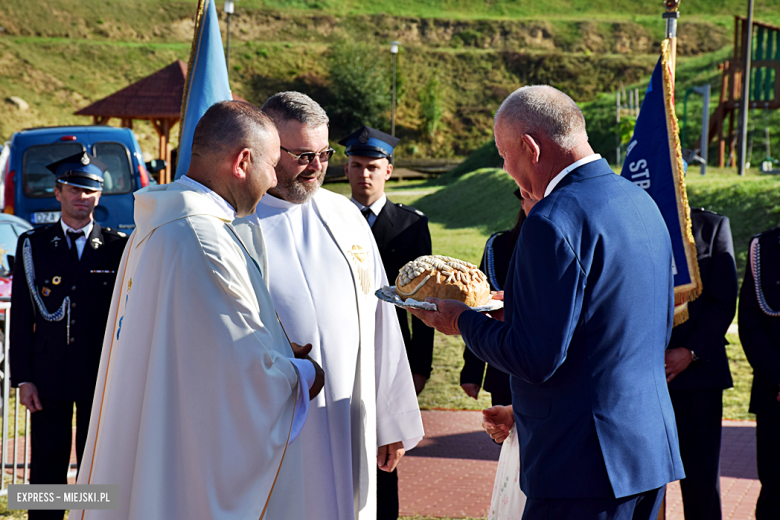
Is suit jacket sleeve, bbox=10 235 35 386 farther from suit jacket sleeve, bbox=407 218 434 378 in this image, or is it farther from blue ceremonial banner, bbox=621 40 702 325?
blue ceremonial banner, bbox=621 40 702 325

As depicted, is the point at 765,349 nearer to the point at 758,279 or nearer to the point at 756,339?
the point at 756,339

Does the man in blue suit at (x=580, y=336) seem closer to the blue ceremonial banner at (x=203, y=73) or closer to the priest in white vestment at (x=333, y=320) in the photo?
the priest in white vestment at (x=333, y=320)

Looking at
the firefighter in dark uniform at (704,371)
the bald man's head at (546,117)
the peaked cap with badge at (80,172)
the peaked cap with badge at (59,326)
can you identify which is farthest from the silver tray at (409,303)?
the peaked cap with badge at (80,172)

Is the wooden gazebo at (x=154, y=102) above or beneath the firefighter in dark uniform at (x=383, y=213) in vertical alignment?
above

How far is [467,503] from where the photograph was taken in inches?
201

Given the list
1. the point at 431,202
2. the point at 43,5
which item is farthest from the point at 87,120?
the point at 431,202

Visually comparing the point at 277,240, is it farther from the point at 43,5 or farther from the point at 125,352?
the point at 43,5

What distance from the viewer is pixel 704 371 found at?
4.09 metres

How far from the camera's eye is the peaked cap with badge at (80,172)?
15.5ft

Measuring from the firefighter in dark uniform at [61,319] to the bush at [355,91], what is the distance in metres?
53.6

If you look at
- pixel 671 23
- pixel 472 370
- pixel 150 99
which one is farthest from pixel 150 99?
pixel 671 23

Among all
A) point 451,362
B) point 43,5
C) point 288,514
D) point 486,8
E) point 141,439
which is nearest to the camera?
point 141,439

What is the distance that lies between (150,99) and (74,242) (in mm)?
26154

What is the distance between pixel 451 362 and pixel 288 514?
22.8ft
